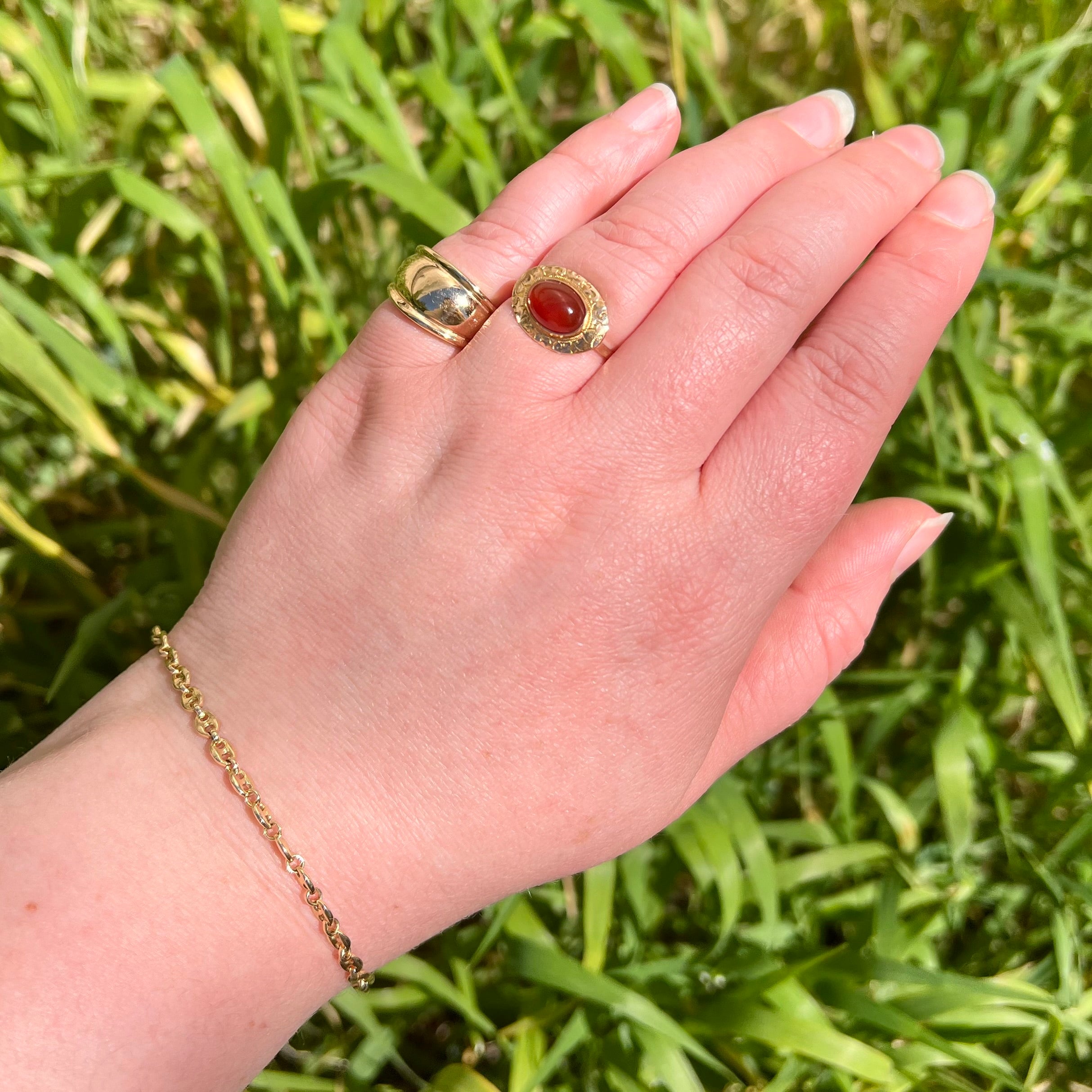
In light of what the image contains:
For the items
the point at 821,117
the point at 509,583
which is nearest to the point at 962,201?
the point at 821,117

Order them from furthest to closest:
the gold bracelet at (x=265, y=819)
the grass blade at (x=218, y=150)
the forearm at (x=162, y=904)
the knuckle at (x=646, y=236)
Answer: the grass blade at (x=218, y=150) → the knuckle at (x=646, y=236) → the gold bracelet at (x=265, y=819) → the forearm at (x=162, y=904)

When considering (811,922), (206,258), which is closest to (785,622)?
(811,922)

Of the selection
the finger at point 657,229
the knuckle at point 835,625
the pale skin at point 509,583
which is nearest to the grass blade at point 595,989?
the pale skin at point 509,583

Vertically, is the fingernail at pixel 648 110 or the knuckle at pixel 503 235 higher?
the fingernail at pixel 648 110

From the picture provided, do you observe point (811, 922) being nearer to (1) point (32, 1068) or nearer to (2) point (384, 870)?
(2) point (384, 870)

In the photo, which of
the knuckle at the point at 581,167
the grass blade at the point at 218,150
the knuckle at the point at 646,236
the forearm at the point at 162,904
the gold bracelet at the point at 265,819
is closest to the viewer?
the forearm at the point at 162,904

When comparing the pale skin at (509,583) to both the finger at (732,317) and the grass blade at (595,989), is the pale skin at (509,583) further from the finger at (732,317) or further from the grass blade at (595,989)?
the grass blade at (595,989)
